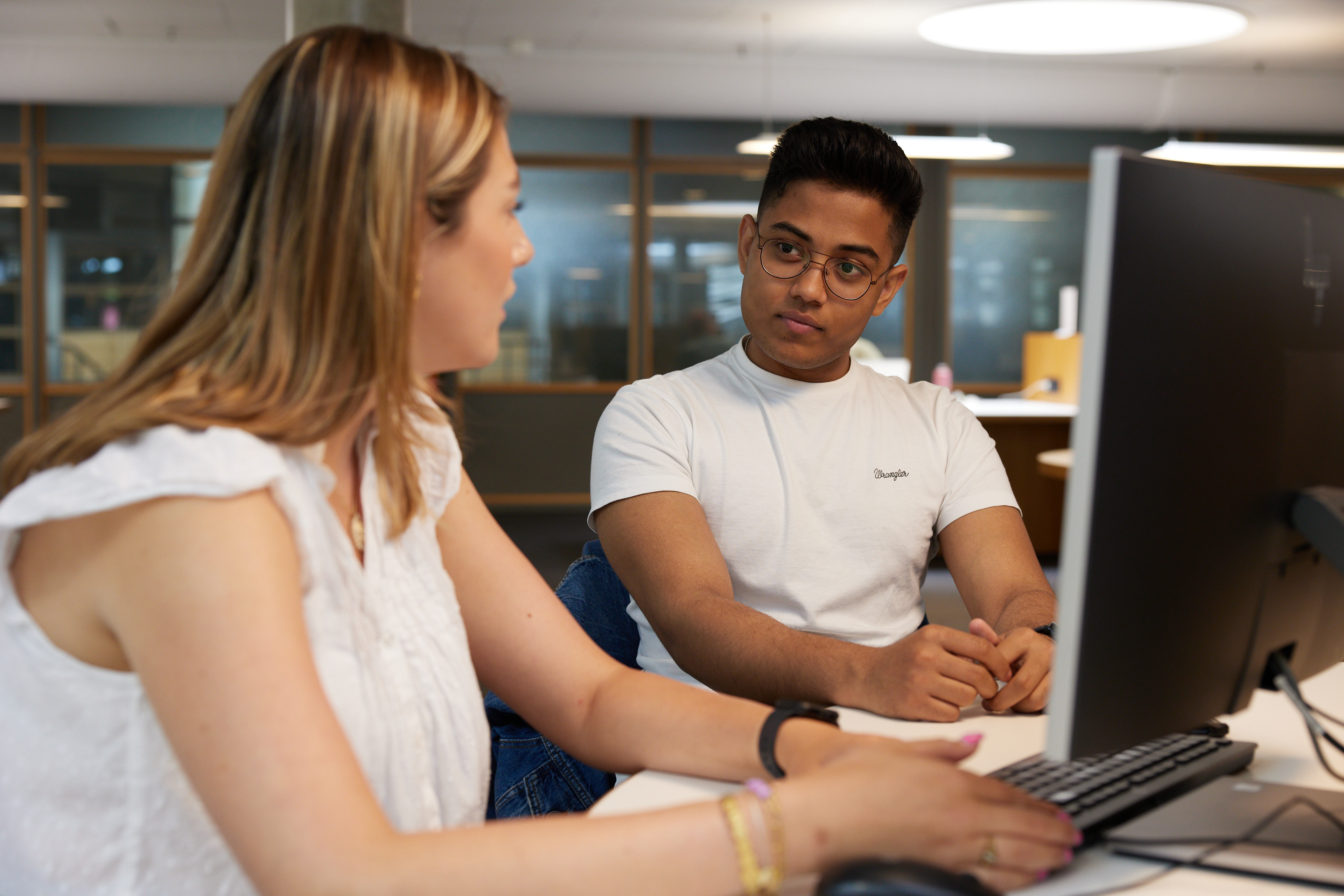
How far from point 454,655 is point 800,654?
19.3 inches

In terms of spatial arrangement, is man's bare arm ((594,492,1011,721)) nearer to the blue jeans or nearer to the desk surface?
the blue jeans

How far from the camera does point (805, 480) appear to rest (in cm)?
188

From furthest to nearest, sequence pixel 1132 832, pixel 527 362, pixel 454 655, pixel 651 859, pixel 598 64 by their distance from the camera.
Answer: pixel 527 362, pixel 598 64, pixel 454 655, pixel 1132 832, pixel 651 859

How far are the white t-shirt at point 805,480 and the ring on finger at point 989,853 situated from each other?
857 millimetres

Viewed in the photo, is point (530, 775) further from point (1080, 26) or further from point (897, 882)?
point (1080, 26)

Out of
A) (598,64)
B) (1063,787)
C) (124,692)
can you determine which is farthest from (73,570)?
(598,64)

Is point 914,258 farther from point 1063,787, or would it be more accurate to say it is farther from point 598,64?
point 1063,787

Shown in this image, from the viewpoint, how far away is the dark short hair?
1.96 m

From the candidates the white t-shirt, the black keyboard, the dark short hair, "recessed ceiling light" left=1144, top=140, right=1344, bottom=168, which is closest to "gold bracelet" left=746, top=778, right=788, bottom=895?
the black keyboard

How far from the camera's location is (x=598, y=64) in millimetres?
8156

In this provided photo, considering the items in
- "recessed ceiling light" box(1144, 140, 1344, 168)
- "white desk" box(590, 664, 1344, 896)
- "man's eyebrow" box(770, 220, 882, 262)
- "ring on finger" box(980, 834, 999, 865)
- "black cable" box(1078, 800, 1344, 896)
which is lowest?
"white desk" box(590, 664, 1344, 896)

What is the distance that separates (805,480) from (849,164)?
0.55 metres

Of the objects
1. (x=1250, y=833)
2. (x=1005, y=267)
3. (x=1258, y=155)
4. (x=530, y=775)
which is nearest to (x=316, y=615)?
(x=530, y=775)

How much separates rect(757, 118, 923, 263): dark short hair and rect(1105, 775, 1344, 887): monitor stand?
3.92ft
